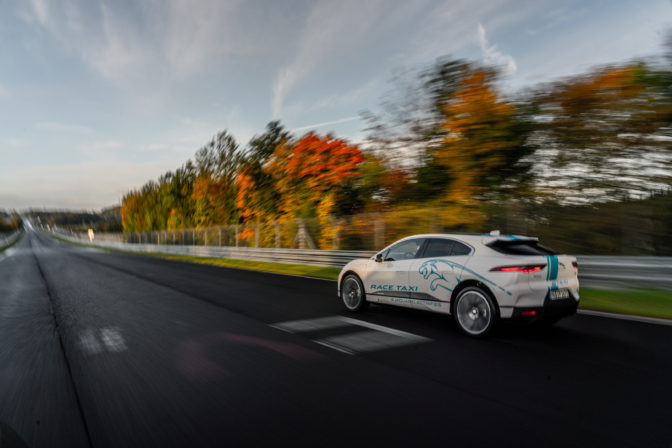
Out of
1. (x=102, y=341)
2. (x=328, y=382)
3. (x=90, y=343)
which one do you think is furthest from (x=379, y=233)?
(x=328, y=382)

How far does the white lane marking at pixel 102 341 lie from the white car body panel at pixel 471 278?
4.08 m

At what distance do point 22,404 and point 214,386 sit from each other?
1677mm

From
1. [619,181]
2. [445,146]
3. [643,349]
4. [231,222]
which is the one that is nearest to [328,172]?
[445,146]

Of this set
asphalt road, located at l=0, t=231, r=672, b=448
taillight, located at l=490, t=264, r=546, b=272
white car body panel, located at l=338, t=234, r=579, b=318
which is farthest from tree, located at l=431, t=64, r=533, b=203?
taillight, located at l=490, t=264, r=546, b=272

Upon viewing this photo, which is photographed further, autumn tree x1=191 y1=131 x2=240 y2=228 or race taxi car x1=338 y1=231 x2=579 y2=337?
autumn tree x1=191 y1=131 x2=240 y2=228

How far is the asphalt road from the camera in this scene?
3.09 m

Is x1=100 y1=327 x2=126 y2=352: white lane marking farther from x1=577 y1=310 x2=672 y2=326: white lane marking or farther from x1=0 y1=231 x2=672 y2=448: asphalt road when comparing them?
x1=577 y1=310 x2=672 y2=326: white lane marking

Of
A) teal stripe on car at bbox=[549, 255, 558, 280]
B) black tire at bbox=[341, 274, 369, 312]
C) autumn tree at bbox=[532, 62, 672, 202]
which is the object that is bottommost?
black tire at bbox=[341, 274, 369, 312]

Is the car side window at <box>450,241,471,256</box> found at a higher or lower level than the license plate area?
higher

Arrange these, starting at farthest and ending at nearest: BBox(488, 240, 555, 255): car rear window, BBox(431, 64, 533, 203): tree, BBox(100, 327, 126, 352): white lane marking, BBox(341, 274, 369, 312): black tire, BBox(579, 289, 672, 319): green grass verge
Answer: BBox(431, 64, 533, 203): tree
BBox(341, 274, 369, 312): black tire
BBox(579, 289, 672, 319): green grass verge
BBox(488, 240, 555, 255): car rear window
BBox(100, 327, 126, 352): white lane marking

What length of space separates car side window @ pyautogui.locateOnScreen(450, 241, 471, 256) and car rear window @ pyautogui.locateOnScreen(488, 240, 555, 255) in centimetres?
33

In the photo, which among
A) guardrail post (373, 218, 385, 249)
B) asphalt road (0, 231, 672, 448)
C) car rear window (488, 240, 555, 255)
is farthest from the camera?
guardrail post (373, 218, 385, 249)

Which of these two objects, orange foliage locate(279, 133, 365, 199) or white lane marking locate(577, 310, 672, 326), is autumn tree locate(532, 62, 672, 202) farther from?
orange foliage locate(279, 133, 365, 199)

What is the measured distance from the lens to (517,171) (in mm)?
17453
